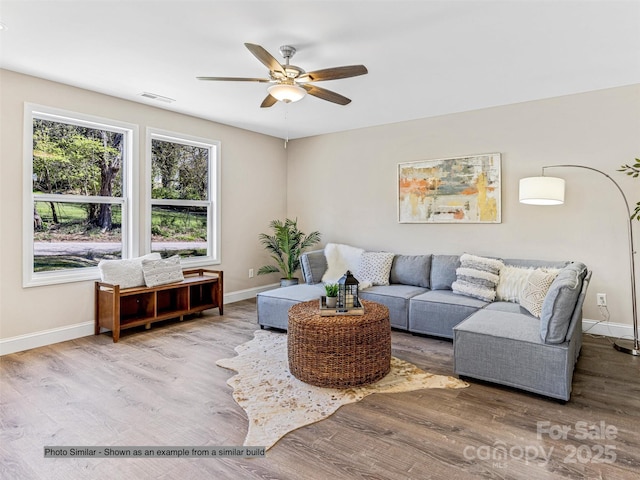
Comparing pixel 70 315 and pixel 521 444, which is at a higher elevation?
pixel 70 315

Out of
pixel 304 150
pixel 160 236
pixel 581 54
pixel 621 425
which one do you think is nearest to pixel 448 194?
pixel 581 54

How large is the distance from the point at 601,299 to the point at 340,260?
Result: 9.70ft

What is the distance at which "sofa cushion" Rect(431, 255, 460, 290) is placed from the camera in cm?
426

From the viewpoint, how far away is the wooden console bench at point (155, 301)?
3.77 meters

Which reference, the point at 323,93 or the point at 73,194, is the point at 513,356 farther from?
the point at 73,194

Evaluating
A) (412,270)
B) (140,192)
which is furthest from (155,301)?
(412,270)

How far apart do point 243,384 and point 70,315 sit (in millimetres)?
2283

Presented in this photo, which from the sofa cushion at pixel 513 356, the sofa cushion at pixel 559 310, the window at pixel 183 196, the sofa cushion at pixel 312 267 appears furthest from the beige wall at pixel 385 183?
the sofa cushion at pixel 559 310

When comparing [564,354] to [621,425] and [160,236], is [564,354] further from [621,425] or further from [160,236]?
[160,236]

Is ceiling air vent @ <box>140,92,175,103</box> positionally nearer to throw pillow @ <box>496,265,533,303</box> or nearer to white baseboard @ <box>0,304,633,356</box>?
white baseboard @ <box>0,304,633,356</box>

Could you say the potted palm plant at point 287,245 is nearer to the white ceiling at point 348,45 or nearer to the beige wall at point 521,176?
the beige wall at point 521,176

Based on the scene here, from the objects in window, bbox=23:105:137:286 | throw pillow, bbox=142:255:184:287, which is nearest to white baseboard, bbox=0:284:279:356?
window, bbox=23:105:137:286

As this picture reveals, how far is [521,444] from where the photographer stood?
2.00 m

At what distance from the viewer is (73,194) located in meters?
3.88
